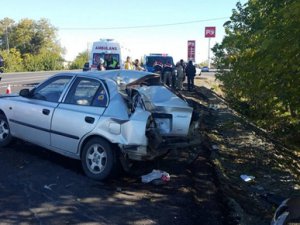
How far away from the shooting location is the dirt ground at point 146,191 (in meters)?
5.30

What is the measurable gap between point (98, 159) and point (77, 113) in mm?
809

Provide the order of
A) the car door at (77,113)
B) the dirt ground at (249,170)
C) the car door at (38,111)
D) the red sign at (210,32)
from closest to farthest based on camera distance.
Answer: the dirt ground at (249,170)
the car door at (77,113)
the car door at (38,111)
the red sign at (210,32)

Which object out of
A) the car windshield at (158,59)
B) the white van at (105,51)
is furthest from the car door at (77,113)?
the car windshield at (158,59)

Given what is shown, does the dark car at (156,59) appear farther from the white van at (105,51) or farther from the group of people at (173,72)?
the white van at (105,51)

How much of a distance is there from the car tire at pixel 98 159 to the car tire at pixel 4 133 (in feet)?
6.59

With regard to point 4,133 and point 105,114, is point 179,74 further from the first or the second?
point 105,114

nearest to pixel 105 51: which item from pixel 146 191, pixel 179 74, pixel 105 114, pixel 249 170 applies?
pixel 179 74

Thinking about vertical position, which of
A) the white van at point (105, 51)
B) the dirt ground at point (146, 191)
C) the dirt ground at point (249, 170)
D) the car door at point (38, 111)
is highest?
the white van at point (105, 51)

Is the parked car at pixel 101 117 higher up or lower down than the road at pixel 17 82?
higher up

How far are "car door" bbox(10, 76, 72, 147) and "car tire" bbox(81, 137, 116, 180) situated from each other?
93 centimetres

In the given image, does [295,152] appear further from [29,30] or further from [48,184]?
[29,30]

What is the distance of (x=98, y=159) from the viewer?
21.8ft

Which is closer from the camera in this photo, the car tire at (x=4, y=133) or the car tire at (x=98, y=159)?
the car tire at (x=98, y=159)

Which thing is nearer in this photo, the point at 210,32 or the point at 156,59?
the point at 156,59
